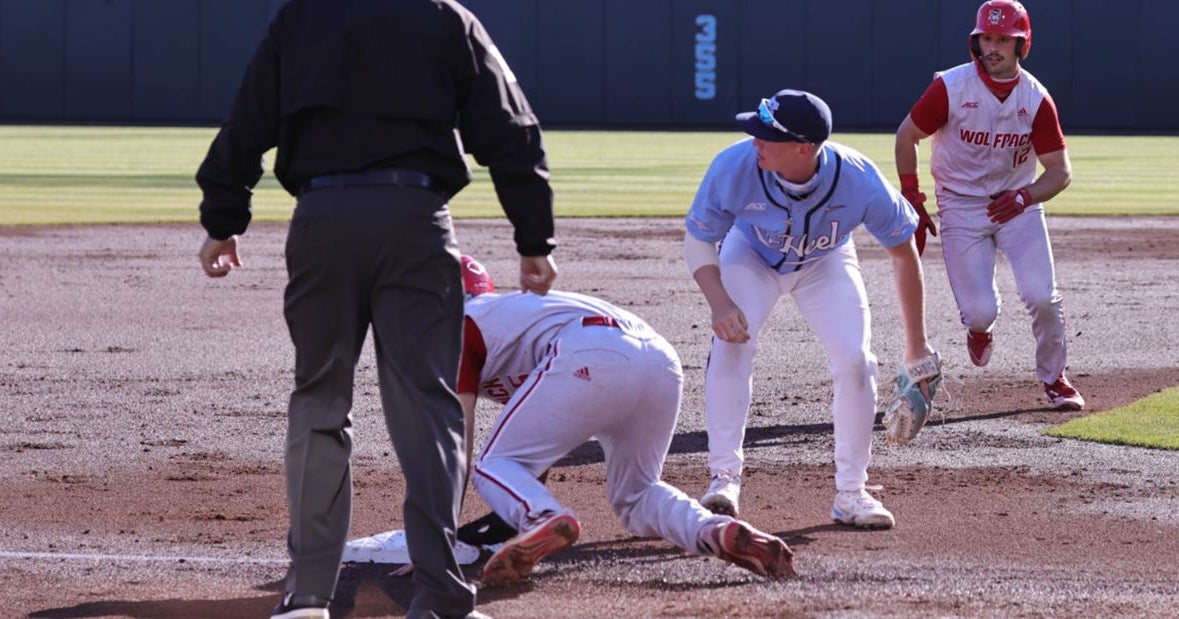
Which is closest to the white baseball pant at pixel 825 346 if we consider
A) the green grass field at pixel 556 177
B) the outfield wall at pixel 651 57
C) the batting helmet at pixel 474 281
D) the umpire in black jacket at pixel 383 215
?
the batting helmet at pixel 474 281

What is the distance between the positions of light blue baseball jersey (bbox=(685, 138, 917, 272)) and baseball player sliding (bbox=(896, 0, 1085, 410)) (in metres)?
2.22

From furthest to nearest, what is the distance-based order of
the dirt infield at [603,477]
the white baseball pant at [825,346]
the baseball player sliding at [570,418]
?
the white baseball pant at [825,346] → the dirt infield at [603,477] → the baseball player sliding at [570,418]

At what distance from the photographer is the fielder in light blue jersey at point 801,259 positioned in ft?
17.5

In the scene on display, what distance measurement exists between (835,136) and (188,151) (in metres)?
13.8

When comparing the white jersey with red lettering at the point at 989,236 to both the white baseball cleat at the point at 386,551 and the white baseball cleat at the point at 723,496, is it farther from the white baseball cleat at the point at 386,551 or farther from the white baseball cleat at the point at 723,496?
the white baseball cleat at the point at 386,551

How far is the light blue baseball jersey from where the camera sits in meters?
5.49

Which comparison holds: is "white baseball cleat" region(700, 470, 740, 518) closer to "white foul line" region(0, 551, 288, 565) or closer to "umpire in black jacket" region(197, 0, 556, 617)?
"white foul line" region(0, 551, 288, 565)

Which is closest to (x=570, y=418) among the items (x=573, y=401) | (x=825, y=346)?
(x=573, y=401)

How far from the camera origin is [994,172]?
319 inches

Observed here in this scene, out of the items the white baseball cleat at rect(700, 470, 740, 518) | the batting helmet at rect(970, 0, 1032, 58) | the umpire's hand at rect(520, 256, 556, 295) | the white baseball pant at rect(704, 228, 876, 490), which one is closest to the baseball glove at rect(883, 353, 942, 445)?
the white baseball pant at rect(704, 228, 876, 490)

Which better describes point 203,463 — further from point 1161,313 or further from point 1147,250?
point 1147,250

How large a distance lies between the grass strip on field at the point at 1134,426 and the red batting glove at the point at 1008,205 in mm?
979

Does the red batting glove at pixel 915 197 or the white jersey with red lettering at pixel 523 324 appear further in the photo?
the red batting glove at pixel 915 197

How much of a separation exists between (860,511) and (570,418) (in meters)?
1.36
